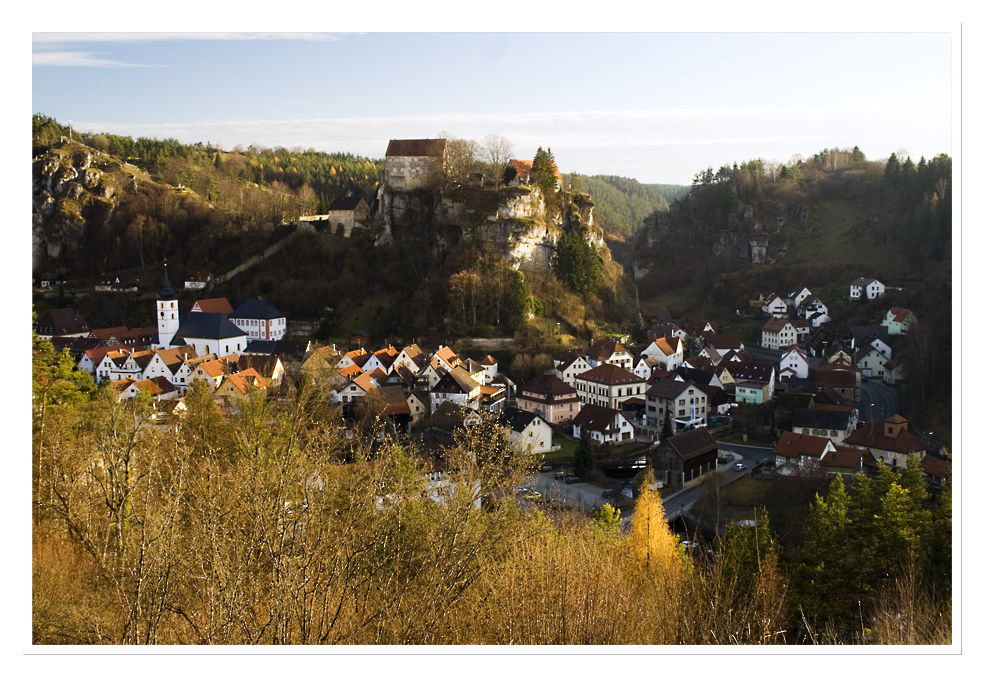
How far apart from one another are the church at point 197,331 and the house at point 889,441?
680 inches

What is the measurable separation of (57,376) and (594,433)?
38.3 feet

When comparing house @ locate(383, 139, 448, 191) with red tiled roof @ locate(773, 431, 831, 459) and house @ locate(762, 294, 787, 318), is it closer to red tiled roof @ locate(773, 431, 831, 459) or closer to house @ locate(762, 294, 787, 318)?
house @ locate(762, 294, 787, 318)

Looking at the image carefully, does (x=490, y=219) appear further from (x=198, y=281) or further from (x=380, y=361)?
(x=198, y=281)

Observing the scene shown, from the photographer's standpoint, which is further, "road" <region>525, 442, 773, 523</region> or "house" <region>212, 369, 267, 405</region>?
"house" <region>212, 369, 267, 405</region>

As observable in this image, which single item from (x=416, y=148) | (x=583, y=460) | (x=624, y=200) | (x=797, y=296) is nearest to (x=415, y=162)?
(x=416, y=148)

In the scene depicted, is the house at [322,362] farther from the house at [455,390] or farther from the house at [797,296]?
the house at [797,296]

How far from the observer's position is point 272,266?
28.2 meters

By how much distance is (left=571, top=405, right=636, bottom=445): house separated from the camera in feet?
57.9

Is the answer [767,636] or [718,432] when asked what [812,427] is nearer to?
[718,432]

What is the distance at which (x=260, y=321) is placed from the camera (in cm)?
2533

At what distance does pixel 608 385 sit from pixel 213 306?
13.6 meters

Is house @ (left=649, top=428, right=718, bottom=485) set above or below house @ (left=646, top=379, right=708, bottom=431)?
below

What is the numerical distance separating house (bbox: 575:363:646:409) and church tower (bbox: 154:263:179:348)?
1297 cm

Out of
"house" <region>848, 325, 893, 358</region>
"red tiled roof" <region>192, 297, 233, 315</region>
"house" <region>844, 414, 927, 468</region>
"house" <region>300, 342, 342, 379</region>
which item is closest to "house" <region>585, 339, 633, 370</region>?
"house" <region>300, 342, 342, 379</region>
